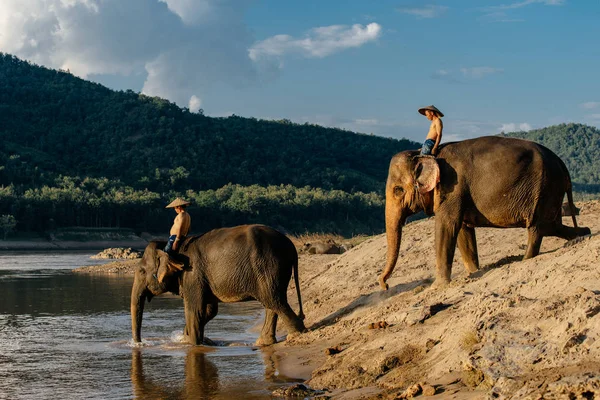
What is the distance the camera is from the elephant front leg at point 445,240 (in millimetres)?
13180

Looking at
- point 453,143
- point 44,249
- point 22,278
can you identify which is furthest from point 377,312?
point 44,249

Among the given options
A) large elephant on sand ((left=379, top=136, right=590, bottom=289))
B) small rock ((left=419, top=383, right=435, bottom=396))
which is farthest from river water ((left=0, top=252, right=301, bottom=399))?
large elephant on sand ((left=379, top=136, right=590, bottom=289))

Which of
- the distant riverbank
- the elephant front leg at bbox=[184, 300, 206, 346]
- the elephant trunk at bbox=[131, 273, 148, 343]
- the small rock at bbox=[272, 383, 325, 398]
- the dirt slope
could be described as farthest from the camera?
the distant riverbank

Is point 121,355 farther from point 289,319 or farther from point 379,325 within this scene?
point 379,325

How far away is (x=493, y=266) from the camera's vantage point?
46.3 ft

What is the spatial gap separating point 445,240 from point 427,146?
4.95 ft

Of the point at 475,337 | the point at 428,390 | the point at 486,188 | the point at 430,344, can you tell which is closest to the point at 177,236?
the point at 486,188

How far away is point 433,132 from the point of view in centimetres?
1347

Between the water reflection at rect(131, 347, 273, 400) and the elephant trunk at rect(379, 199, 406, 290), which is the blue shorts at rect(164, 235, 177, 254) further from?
the elephant trunk at rect(379, 199, 406, 290)

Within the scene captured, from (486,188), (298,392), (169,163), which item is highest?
(169,163)

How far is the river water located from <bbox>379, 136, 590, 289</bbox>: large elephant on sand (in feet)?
11.5

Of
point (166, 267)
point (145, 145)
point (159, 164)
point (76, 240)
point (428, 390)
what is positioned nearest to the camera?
point (428, 390)

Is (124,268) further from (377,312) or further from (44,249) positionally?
(44,249)

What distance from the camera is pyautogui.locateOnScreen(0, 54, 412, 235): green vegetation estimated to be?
3767 inches
